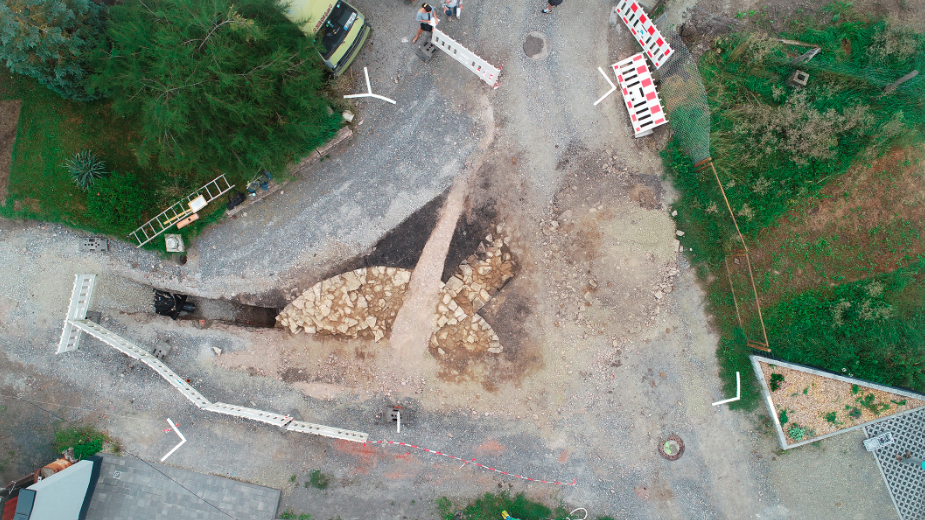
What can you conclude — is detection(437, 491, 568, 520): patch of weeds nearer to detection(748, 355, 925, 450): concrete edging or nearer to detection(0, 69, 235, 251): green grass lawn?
detection(748, 355, 925, 450): concrete edging

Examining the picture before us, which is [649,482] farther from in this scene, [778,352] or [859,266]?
[859,266]

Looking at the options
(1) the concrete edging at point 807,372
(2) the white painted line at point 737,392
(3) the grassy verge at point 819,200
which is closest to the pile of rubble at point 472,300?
(3) the grassy verge at point 819,200

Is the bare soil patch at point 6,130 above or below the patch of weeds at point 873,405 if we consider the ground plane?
above

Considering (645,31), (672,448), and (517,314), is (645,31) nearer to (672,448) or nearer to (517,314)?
(517,314)

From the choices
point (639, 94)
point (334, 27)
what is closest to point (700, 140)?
point (639, 94)

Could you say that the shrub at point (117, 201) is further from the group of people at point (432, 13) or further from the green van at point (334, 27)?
the group of people at point (432, 13)

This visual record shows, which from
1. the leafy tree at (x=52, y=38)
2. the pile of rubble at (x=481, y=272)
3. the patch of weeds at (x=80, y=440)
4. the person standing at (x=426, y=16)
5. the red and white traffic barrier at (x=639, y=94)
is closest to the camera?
the leafy tree at (x=52, y=38)
